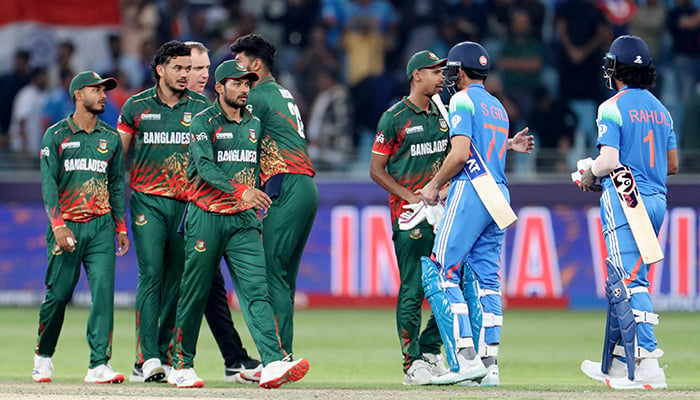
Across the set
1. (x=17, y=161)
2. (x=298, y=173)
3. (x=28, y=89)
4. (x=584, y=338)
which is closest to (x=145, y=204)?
(x=298, y=173)

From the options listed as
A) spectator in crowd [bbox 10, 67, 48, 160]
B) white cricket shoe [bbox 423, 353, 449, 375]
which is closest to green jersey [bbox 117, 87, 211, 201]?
white cricket shoe [bbox 423, 353, 449, 375]

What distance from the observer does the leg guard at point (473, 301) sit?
926cm

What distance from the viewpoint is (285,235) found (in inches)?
384

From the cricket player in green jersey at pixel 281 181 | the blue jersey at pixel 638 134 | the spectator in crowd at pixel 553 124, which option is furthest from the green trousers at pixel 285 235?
the spectator in crowd at pixel 553 124

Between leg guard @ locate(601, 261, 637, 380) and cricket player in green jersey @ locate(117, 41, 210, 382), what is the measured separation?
135 inches

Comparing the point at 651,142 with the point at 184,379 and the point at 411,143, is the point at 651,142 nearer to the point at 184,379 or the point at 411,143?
the point at 411,143

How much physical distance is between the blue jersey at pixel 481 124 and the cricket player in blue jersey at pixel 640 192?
67cm

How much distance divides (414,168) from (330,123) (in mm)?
9527

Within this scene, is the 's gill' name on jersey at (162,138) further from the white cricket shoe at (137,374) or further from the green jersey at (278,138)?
the white cricket shoe at (137,374)

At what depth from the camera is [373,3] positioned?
812 inches

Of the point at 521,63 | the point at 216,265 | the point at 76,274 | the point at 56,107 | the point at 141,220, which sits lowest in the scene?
the point at 76,274

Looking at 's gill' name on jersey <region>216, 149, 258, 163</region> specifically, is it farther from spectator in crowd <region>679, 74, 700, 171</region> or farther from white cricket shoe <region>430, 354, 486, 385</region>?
spectator in crowd <region>679, 74, 700, 171</region>

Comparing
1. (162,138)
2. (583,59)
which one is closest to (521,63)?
(583,59)

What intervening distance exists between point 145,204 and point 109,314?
3.00 feet
